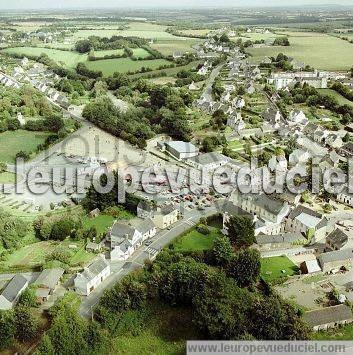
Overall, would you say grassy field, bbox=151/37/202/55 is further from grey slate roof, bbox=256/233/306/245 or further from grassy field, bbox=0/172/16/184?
grey slate roof, bbox=256/233/306/245

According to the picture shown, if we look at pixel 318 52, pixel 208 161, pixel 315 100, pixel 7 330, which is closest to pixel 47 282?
pixel 7 330

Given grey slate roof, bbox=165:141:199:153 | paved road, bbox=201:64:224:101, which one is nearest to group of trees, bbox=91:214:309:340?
grey slate roof, bbox=165:141:199:153

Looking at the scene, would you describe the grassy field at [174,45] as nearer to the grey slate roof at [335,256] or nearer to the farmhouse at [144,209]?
the farmhouse at [144,209]

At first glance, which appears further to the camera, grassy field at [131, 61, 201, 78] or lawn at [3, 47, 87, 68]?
lawn at [3, 47, 87, 68]

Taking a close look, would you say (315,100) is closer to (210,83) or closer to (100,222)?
(210,83)

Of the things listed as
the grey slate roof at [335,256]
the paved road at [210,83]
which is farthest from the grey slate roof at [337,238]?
the paved road at [210,83]
